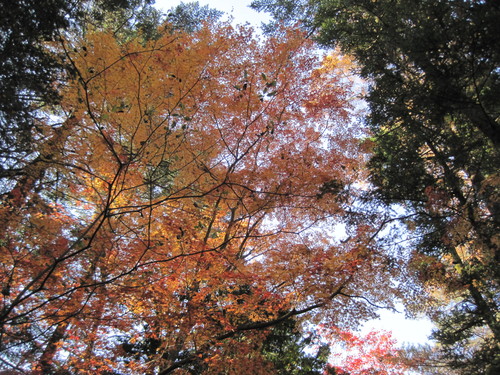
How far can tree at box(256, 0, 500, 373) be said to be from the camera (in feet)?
16.2

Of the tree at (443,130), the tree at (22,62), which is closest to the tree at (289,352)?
the tree at (443,130)

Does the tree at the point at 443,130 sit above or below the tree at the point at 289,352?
above

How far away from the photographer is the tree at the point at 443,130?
4.93m

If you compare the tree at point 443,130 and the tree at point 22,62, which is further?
the tree at point 443,130

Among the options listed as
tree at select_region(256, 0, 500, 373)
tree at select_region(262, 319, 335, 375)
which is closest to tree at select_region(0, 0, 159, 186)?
tree at select_region(256, 0, 500, 373)

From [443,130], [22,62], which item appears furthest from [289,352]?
[22,62]

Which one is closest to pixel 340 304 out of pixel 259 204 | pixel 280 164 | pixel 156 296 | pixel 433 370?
pixel 259 204

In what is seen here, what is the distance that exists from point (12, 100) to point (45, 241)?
3.35 meters

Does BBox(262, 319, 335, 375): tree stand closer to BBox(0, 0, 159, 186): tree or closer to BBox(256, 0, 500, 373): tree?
BBox(256, 0, 500, 373): tree

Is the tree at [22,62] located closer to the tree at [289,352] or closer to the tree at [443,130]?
the tree at [443,130]

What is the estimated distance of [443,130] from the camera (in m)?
7.83

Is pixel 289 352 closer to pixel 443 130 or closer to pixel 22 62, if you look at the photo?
pixel 443 130

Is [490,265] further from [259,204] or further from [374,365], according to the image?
[374,365]

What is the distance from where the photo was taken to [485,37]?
448cm
